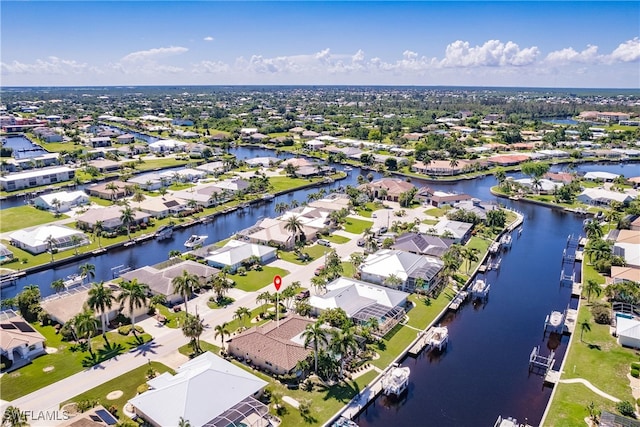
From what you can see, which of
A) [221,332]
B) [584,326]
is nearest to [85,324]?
[221,332]

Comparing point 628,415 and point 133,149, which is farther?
point 133,149

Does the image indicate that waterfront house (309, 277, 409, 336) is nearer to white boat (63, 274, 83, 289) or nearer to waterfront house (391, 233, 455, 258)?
waterfront house (391, 233, 455, 258)

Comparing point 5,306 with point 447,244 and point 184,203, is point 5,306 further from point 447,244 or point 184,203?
point 447,244

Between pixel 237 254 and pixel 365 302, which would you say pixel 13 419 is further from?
pixel 237 254

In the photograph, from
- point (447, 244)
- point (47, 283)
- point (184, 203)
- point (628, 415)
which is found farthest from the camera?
point (184, 203)

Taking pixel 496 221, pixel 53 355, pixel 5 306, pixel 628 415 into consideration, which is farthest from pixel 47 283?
pixel 496 221

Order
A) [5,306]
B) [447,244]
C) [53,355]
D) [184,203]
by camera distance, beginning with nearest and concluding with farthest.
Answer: [53,355] < [5,306] < [447,244] < [184,203]

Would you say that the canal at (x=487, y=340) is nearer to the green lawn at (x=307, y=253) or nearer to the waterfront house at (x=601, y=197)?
the waterfront house at (x=601, y=197)

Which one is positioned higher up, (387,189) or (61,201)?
(61,201)
